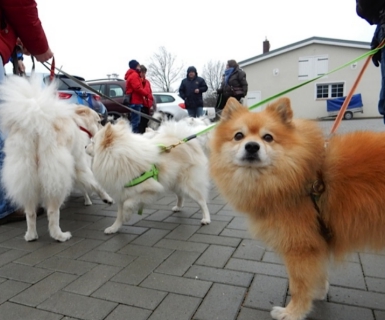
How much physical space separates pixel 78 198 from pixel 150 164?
6.83 feet

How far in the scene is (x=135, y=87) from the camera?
29.0ft

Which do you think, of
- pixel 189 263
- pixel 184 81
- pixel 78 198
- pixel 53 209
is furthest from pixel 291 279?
pixel 184 81

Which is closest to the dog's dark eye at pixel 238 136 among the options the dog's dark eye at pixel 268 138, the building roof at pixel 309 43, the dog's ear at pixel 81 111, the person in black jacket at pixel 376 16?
the dog's dark eye at pixel 268 138

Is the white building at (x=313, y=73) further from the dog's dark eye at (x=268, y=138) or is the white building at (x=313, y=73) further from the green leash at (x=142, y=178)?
the dog's dark eye at (x=268, y=138)

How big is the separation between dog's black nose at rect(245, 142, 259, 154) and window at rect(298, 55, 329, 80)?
26687 mm

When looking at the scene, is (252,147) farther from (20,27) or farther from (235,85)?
(235,85)

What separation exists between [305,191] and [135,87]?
7.67 m

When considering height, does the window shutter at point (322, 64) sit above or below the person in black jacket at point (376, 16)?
above

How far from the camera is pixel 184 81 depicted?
33.6 feet

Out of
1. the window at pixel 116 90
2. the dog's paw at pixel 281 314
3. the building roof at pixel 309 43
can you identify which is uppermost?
the building roof at pixel 309 43

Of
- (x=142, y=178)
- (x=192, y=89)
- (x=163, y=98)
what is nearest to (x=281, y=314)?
(x=142, y=178)

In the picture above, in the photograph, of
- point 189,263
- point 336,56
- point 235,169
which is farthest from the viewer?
point 336,56

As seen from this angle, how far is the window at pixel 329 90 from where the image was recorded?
25781mm

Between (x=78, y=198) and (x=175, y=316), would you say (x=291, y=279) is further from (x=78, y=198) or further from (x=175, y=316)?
(x=78, y=198)
